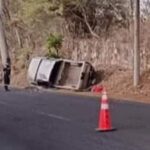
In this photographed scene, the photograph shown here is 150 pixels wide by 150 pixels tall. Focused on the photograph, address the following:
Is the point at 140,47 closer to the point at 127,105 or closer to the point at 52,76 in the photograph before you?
the point at 52,76

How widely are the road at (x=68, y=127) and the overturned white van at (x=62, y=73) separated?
1027cm

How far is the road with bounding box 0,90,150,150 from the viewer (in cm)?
1177

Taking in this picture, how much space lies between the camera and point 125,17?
3450 cm

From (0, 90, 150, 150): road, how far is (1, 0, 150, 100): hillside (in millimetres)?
6504

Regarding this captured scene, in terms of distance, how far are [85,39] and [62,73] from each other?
359cm

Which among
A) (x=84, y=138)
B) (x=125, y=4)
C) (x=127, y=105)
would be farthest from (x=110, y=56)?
(x=84, y=138)

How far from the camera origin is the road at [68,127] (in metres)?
11.8

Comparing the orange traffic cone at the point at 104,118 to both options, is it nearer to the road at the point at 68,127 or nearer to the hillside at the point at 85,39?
the road at the point at 68,127

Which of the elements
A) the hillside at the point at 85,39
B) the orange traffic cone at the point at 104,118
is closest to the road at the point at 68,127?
the orange traffic cone at the point at 104,118

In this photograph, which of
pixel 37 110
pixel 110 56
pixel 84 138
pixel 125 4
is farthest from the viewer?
pixel 125 4

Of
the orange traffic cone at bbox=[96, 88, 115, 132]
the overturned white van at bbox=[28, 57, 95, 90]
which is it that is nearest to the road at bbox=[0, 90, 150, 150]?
the orange traffic cone at bbox=[96, 88, 115, 132]

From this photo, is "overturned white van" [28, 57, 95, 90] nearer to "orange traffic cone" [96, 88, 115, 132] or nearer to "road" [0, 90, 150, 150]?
"road" [0, 90, 150, 150]

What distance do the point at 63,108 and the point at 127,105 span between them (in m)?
2.23

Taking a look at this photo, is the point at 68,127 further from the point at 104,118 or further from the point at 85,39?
the point at 85,39
